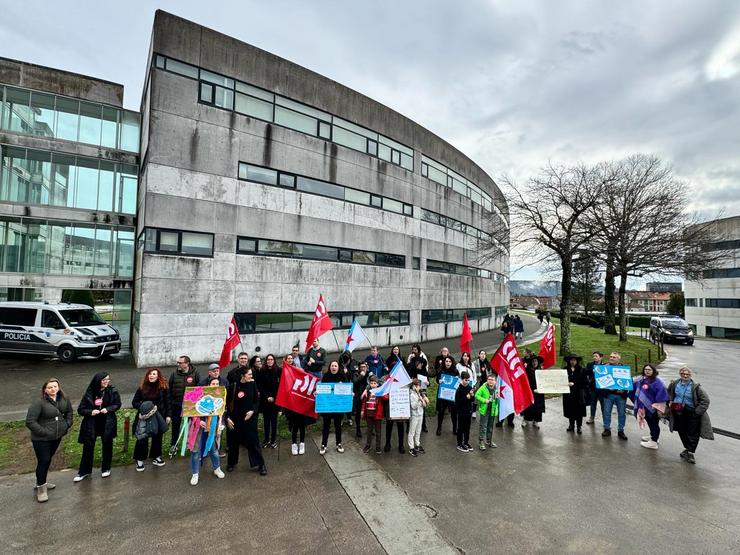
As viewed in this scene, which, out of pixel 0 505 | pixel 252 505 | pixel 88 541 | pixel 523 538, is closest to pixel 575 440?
pixel 523 538

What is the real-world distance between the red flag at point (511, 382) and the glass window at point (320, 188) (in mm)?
13559

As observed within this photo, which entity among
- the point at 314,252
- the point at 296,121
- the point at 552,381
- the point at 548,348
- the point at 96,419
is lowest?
the point at 96,419

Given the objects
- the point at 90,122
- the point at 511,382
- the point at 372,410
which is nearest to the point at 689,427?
the point at 511,382

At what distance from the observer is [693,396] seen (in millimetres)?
7391

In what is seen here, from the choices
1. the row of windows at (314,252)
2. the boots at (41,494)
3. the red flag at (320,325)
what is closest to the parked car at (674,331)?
the row of windows at (314,252)

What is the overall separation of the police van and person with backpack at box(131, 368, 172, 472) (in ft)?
38.5

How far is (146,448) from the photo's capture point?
685 cm

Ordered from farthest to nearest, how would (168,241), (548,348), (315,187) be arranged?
(315,187)
(168,241)
(548,348)

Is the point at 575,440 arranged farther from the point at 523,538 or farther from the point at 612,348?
the point at 612,348

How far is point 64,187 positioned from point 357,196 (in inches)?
583

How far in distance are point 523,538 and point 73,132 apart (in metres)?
24.4

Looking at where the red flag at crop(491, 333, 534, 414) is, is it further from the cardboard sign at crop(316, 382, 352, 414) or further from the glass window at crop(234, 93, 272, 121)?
the glass window at crop(234, 93, 272, 121)

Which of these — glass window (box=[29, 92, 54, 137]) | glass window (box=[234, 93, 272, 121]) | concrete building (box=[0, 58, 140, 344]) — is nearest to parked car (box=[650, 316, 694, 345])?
glass window (box=[234, 93, 272, 121])

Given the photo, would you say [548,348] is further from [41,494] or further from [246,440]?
[41,494]
